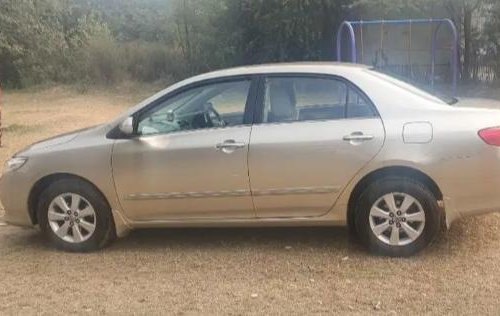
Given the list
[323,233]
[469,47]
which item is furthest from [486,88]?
[323,233]

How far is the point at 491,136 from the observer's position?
5.24 m

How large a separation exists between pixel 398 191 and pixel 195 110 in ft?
5.91

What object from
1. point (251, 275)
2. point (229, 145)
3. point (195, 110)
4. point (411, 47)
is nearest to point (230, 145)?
point (229, 145)

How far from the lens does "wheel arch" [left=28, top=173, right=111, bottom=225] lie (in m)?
5.92

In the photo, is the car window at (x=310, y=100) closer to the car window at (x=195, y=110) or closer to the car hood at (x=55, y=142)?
the car window at (x=195, y=110)

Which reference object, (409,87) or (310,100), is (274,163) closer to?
(310,100)

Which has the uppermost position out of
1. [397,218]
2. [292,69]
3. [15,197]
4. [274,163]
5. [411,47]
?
[292,69]

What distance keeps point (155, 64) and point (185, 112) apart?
19.6m

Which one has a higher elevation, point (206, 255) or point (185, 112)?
point (185, 112)

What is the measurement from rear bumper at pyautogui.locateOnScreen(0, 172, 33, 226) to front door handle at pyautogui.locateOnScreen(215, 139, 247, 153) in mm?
1780

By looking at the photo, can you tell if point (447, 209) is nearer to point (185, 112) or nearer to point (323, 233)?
point (323, 233)

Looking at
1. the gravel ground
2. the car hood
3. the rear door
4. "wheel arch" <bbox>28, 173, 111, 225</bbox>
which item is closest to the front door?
the rear door

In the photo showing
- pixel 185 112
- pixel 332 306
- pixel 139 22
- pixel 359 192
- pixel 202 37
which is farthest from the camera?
pixel 139 22

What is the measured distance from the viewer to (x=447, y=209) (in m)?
5.37
